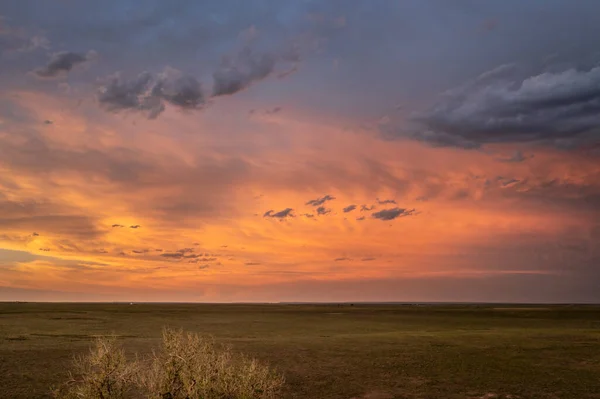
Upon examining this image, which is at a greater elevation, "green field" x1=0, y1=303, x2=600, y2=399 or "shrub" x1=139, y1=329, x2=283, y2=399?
"shrub" x1=139, y1=329, x2=283, y2=399

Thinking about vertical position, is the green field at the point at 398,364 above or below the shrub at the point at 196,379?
below

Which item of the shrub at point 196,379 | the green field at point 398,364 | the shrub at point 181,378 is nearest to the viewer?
the shrub at point 196,379

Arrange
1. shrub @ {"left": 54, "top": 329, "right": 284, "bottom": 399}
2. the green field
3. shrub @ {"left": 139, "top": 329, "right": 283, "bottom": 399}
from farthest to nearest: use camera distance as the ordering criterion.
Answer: the green field, shrub @ {"left": 54, "top": 329, "right": 284, "bottom": 399}, shrub @ {"left": 139, "top": 329, "right": 283, "bottom": 399}

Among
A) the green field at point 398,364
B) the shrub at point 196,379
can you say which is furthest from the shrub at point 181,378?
the green field at point 398,364

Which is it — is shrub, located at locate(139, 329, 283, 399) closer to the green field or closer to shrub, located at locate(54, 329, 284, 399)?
shrub, located at locate(54, 329, 284, 399)

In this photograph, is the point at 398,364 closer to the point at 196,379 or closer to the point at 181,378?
the point at 181,378

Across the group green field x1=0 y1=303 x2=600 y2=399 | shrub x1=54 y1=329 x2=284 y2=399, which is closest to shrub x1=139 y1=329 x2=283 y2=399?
shrub x1=54 y1=329 x2=284 y2=399

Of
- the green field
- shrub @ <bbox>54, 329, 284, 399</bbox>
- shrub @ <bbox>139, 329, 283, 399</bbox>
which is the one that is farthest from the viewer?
the green field

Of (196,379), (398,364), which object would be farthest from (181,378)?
(398,364)

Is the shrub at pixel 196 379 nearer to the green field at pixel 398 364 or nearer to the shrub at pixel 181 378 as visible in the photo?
the shrub at pixel 181 378

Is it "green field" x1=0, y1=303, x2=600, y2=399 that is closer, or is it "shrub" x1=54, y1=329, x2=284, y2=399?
"shrub" x1=54, y1=329, x2=284, y2=399

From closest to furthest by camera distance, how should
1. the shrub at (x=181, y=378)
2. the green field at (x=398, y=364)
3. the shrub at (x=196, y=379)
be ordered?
the shrub at (x=196, y=379) < the shrub at (x=181, y=378) < the green field at (x=398, y=364)

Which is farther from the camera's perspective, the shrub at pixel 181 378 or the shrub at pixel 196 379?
the shrub at pixel 181 378

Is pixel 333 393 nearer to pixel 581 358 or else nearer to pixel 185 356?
pixel 185 356
